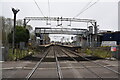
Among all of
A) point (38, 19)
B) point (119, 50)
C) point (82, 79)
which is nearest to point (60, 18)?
point (38, 19)

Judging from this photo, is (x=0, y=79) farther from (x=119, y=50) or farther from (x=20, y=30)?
(x=20, y=30)

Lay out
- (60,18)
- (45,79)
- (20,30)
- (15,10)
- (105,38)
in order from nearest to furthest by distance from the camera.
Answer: (45,79)
(15,10)
(60,18)
(20,30)
(105,38)

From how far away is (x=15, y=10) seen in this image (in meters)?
28.2

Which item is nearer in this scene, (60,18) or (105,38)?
(60,18)

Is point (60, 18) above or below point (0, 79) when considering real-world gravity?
above

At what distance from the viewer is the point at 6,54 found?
22.9m

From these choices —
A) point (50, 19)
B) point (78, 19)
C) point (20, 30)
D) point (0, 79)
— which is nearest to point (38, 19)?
point (50, 19)

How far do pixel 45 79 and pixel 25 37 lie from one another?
44.0m

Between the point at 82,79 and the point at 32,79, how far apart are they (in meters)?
2.47

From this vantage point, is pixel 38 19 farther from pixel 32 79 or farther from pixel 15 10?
pixel 32 79

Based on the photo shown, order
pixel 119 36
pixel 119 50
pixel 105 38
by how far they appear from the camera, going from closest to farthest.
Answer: pixel 119 50
pixel 119 36
pixel 105 38

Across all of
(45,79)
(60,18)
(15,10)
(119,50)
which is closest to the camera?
(45,79)

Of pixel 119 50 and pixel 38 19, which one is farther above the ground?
pixel 38 19

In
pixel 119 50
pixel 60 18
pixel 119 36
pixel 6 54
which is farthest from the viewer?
pixel 119 36
